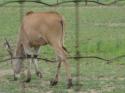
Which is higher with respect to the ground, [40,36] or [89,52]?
[40,36]

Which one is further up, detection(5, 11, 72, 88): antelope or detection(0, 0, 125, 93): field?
detection(5, 11, 72, 88): antelope

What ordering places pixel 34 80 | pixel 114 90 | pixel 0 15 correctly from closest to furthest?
pixel 114 90 < pixel 34 80 < pixel 0 15

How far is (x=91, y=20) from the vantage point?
18859mm

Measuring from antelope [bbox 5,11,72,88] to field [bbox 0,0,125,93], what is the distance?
0.32 meters

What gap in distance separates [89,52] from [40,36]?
3142 mm

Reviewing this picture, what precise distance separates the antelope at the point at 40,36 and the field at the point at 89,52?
32cm

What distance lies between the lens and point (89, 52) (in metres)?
11.9

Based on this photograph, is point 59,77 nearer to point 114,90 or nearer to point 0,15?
point 114,90

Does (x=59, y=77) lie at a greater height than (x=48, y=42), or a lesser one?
lesser

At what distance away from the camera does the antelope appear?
8789mm

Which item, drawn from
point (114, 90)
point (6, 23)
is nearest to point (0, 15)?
point (6, 23)

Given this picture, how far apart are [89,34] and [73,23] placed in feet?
9.90

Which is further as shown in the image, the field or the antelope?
the antelope

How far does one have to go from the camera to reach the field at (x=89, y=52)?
8.21 m
